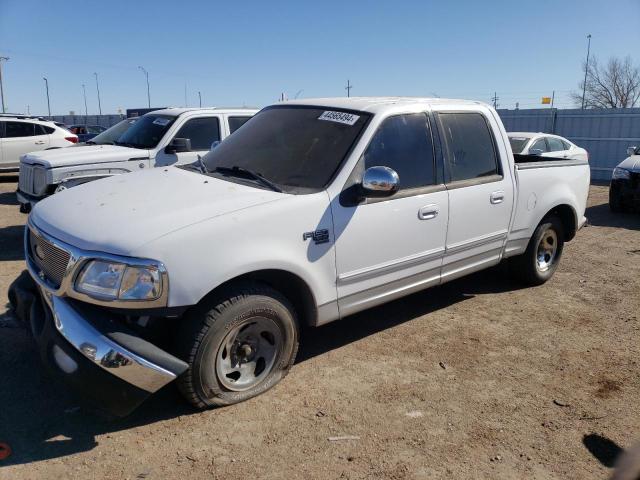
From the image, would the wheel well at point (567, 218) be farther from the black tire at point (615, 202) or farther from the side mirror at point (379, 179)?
the black tire at point (615, 202)

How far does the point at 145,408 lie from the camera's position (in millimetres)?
3324

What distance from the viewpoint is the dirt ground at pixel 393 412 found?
2.84m

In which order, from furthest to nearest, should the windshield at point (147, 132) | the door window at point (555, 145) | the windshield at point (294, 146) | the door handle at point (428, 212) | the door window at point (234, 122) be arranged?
the door window at point (555, 145) < the door window at point (234, 122) < the windshield at point (147, 132) < the door handle at point (428, 212) < the windshield at point (294, 146)

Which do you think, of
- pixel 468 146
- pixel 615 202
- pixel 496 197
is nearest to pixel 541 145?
pixel 615 202

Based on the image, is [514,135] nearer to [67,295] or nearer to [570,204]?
[570,204]

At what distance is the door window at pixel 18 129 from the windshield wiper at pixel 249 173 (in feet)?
41.8

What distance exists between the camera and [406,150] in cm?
405

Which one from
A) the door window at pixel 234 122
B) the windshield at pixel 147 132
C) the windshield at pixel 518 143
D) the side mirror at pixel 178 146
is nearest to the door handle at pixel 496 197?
the side mirror at pixel 178 146

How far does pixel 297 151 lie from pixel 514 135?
10.3 metres

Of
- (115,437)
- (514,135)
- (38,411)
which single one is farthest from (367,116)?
(514,135)

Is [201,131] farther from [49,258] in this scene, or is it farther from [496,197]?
[49,258]

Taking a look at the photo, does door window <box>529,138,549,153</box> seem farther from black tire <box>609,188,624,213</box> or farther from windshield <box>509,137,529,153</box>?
black tire <box>609,188,624,213</box>

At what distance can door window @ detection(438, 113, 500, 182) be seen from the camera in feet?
14.5

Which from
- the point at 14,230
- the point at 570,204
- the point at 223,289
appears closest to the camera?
the point at 223,289
